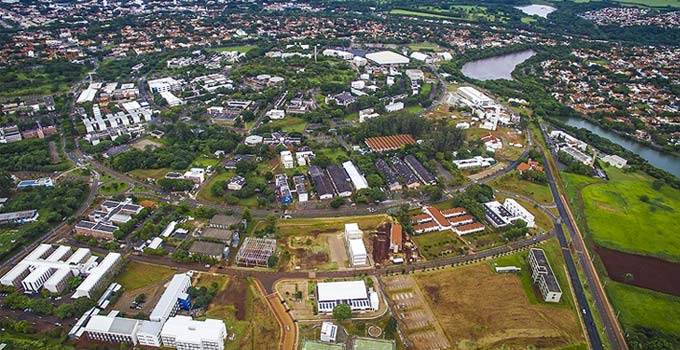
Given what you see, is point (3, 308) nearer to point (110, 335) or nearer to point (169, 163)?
point (110, 335)

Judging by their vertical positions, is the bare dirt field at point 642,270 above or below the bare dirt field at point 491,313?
below

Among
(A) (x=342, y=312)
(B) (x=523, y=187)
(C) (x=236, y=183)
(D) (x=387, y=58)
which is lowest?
(B) (x=523, y=187)

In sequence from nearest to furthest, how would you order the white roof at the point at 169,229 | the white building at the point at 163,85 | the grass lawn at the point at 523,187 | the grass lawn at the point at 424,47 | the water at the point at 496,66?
the white roof at the point at 169,229 < the grass lawn at the point at 523,187 < the white building at the point at 163,85 < the water at the point at 496,66 < the grass lawn at the point at 424,47

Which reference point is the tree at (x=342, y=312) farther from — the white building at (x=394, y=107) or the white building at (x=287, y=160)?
the white building at (x=394, y=107)

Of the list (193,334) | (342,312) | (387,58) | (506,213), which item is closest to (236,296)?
(193,334)

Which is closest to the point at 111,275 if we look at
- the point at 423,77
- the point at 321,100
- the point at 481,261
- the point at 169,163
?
the point at 169,163

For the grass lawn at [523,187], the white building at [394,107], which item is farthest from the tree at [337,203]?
the white building at [394,107]

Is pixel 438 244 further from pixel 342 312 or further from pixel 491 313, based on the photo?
pixel 342 312
